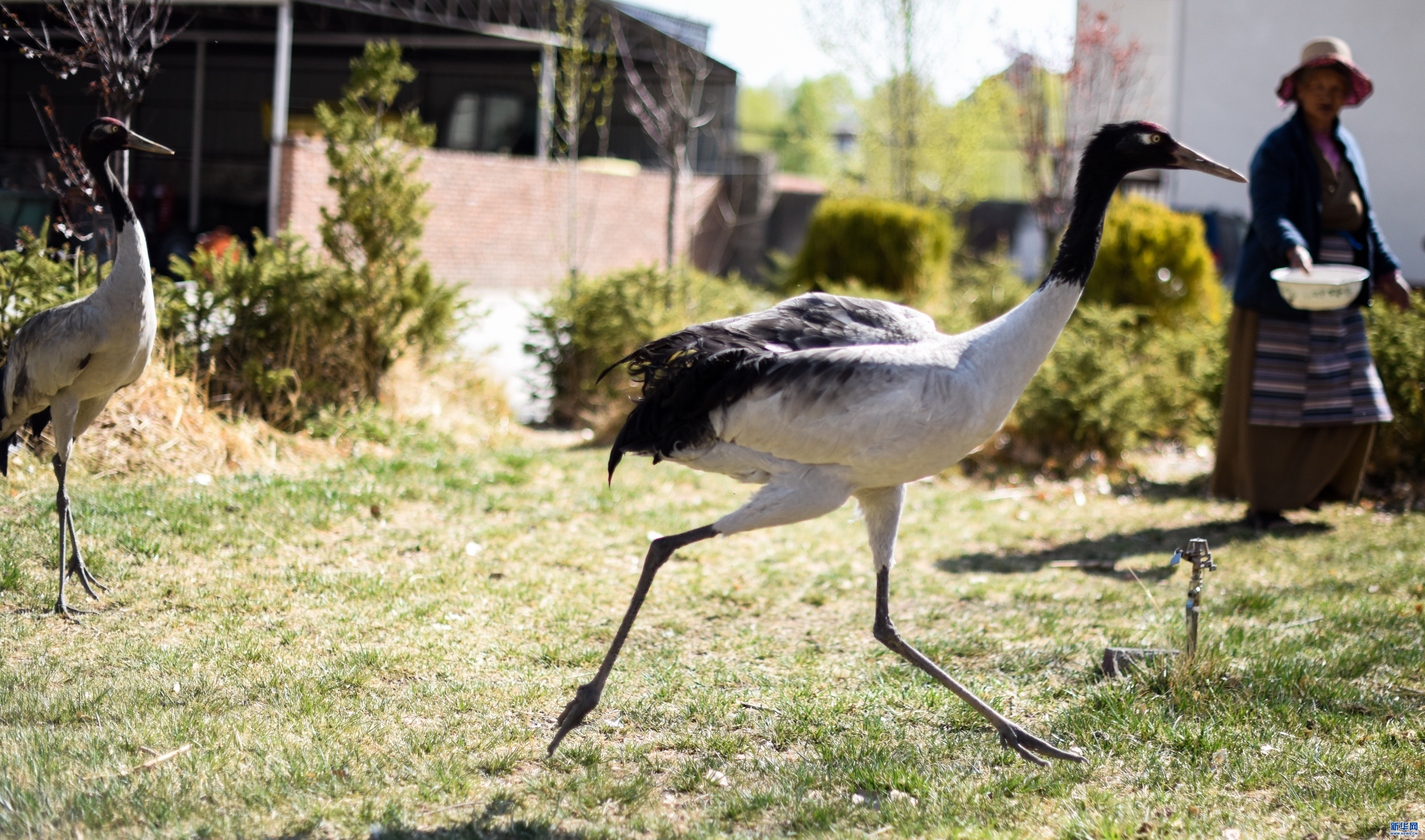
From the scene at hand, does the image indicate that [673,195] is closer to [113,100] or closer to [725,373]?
[113,100]

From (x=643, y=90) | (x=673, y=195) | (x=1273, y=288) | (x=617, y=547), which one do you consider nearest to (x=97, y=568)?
(x=617, y=547)

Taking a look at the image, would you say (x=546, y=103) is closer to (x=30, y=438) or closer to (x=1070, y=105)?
(x=1070, y=105)

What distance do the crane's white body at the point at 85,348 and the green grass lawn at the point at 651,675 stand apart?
0.59m

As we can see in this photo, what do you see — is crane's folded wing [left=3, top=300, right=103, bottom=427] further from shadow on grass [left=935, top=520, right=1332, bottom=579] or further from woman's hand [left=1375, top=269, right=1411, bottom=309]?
woman's hand [left=1375, top=269, right=1411, bottom=309]

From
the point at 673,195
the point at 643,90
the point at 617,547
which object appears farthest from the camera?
the point at 643,90

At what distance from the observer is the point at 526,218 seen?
20672mm

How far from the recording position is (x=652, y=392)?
3.55m

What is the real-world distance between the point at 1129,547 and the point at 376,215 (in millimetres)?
5403

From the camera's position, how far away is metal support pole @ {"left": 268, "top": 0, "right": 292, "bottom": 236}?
1475 cm

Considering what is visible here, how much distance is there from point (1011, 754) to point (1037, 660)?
3.35 ft

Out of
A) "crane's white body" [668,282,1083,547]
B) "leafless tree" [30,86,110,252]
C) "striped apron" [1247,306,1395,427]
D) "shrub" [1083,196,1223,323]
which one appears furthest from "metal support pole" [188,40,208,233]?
"crane's white body" [668,282,1083,547]

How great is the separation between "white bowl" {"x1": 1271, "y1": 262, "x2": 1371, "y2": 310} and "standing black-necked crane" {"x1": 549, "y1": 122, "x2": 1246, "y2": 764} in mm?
2140

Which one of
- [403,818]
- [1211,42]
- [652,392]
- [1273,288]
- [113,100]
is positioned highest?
[1211,42]

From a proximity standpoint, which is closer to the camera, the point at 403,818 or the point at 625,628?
the point at 403,818
